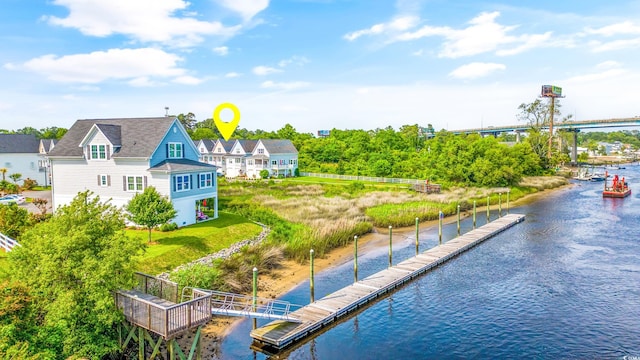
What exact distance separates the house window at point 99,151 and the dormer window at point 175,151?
560 cm

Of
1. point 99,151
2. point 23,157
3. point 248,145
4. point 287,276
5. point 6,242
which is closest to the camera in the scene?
point 6,242

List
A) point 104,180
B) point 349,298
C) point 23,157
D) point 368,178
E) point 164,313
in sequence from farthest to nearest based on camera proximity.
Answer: point 368,178 → point 23,157 → point 104,180 → point 349,298 → point 164,313

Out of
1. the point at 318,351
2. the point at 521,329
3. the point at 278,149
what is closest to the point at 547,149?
the point at 278,149

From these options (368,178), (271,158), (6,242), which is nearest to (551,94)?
(368,178)

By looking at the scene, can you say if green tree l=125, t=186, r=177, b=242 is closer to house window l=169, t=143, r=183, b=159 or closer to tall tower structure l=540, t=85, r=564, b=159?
house window l=169, t=143, r=183, b=159

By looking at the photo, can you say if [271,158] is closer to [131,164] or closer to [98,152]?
[98,152]

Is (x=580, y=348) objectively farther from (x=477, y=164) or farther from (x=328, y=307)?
(x=477, y=164)

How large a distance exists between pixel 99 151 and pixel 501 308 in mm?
34654

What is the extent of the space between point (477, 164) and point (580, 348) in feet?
189

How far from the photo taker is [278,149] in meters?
93.6

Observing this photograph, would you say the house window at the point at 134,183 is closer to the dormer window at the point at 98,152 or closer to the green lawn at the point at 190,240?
the dormer window at the point at 98,152

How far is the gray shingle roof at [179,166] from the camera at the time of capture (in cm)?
3759

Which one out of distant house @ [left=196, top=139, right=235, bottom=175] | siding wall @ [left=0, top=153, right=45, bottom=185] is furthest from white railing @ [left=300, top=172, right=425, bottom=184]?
siding wall @ [left=0, top=153, right=45, bottom=185]

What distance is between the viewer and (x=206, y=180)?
41219 millimetres
